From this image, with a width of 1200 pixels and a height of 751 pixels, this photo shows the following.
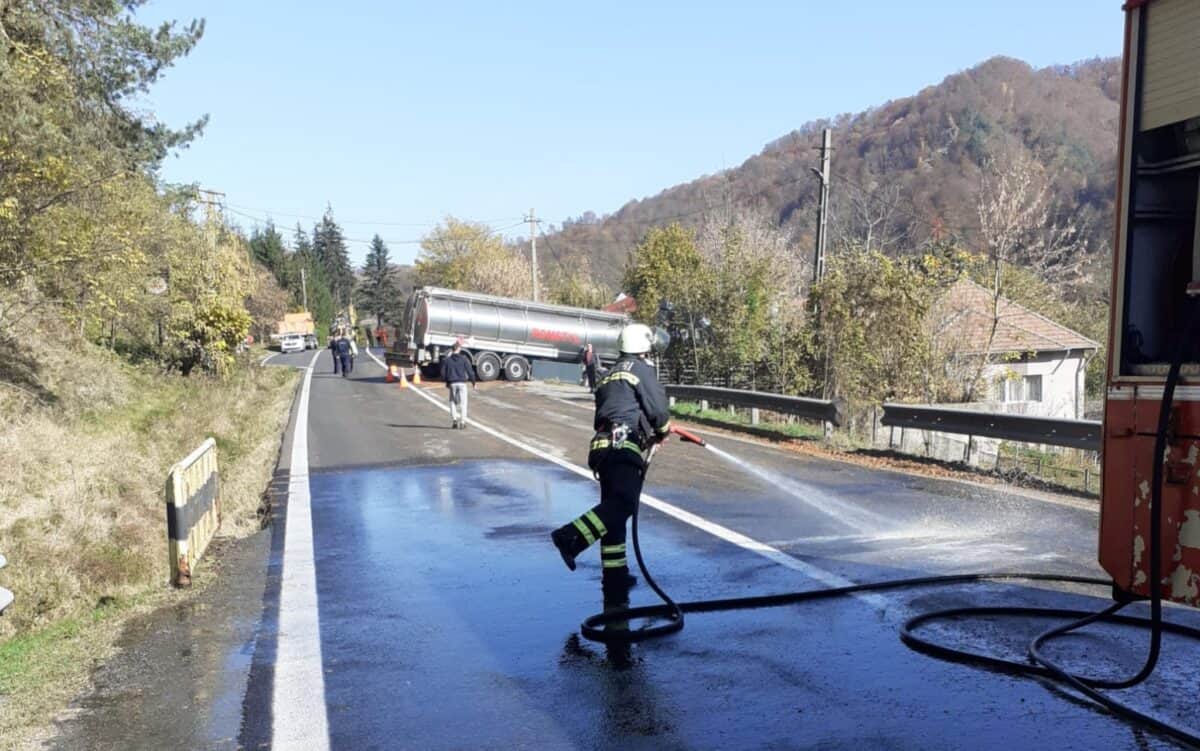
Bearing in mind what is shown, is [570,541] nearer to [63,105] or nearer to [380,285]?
[63,105]

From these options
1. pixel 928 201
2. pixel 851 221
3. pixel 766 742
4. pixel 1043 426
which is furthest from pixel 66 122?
pixel 928 201

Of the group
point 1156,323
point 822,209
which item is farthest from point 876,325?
point 1156,323

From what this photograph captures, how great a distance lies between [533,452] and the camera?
15.4m

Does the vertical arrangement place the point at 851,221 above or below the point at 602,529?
above

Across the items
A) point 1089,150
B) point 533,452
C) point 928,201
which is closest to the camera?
point 533,452

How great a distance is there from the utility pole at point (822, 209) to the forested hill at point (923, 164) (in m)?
23.9

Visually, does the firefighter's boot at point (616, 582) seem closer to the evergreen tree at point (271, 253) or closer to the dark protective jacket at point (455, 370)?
the dark protective jacket at point (455, 370)

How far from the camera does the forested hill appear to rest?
57.6 m

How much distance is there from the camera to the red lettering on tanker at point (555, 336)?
40000mm

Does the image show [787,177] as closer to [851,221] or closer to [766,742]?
[851,221]

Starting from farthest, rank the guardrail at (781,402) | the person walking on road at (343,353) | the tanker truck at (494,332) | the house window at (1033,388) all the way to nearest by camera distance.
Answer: the person walking on road at (343,353), the tanker truck at (494,332), the house window at (1033,388), the guardrail at (781,402)

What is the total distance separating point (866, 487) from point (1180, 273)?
284 inches

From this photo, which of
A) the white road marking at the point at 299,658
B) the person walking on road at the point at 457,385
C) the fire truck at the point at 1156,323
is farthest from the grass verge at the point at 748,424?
the fire truck at the point at 1156,323

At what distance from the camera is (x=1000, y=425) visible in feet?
40.8
